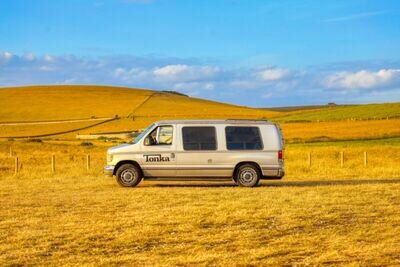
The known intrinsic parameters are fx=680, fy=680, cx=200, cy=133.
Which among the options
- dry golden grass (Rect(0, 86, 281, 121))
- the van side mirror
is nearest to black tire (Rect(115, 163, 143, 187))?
the van side mirror

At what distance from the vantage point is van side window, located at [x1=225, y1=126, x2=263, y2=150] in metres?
19.6

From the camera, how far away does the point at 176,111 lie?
9894 centimetres

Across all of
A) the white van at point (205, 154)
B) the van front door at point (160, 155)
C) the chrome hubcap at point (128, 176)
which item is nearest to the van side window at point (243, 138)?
the white van at point (205, 154)

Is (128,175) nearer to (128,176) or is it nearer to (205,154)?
(128,176)

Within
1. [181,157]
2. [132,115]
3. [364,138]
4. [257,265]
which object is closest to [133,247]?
[257,265]

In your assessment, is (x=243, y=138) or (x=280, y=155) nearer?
(x=280, y=155)

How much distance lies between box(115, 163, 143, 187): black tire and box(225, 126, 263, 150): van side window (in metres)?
2.72

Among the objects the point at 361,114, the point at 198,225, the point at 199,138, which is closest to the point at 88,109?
the point at 361,114

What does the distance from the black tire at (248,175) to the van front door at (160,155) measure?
189 cm

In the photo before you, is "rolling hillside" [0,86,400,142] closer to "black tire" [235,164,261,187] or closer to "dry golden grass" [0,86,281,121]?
"dry golden grass" [0,86,281,121]

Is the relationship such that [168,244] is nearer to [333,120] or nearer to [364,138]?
[364,138]

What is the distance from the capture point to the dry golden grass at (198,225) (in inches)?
357

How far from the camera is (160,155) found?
1950cm

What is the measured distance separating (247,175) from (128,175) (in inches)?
135
